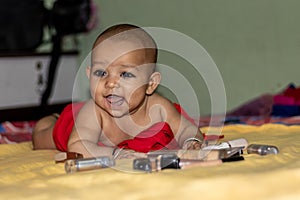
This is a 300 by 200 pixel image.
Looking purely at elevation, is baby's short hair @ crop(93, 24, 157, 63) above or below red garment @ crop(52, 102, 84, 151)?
above

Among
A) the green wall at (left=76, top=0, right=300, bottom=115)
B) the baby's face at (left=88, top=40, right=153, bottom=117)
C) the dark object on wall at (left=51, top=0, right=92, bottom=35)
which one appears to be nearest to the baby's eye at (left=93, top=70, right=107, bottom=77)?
the baby's face at (left=88, top=40, right=153, bottom=117)

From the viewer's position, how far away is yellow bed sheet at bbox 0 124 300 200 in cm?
87

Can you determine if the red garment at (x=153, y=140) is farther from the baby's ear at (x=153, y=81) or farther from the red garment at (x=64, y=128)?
the red garment at (x=64, y=128)

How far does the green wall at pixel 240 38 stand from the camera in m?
2.85

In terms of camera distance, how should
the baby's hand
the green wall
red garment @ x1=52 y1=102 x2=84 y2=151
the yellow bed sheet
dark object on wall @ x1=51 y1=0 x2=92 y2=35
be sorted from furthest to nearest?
1. dark object on wall @ x1=51 y1=0 x2=92 y2=35
2. the green wall
3. red garment @ x1=52 y1=102 x2=84 y2=151
4. the baby's hand
5. the yellow bed sheet

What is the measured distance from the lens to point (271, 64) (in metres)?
2.91

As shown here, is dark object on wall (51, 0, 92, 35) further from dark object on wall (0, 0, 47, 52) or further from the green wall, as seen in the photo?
the green wall

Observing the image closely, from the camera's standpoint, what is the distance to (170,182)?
92 centimetres

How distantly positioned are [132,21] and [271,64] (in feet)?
3.01

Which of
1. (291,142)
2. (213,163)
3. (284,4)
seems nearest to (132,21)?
(284,4)

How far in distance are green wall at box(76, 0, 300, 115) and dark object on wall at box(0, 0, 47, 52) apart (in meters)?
0.60

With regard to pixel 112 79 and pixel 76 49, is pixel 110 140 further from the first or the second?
pixel 76 49

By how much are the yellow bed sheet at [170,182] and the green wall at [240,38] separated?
1.75m

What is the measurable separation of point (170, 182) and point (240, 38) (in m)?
2.16
